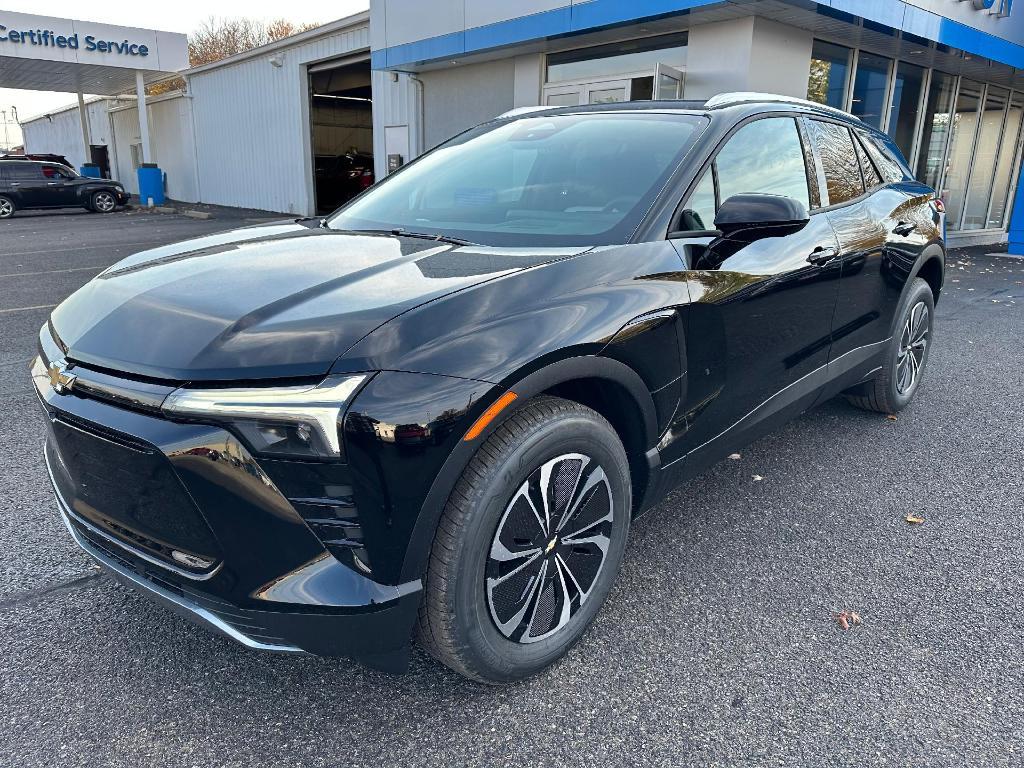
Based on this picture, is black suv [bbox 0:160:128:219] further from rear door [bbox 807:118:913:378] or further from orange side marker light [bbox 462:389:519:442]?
orange side marker light [bbox 462:389:519:442]

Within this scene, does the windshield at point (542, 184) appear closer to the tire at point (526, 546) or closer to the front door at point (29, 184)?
the tire at point (526, 546)

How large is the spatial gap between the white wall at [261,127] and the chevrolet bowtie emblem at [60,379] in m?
16.5

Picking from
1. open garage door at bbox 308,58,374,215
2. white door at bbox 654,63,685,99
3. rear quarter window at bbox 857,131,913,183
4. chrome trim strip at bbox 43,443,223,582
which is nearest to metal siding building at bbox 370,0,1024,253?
white door at bbox 654,63,685,99

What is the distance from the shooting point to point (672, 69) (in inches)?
384

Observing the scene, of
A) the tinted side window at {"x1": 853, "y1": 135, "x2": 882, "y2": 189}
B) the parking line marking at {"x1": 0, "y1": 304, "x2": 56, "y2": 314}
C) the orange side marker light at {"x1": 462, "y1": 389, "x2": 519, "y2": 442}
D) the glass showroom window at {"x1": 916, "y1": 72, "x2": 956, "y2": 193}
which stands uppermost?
the glass showroom window at {"x1": 916, "y1": 72, "x2": 956, "y2": 193}

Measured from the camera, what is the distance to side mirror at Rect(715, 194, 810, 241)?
2.45 m

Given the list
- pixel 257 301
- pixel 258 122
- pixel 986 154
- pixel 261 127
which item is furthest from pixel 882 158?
pixel 258 122

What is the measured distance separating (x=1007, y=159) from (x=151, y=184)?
80.7ft

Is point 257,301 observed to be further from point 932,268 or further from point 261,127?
point 261,127

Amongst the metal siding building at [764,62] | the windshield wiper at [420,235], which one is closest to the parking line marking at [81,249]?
the metal siding building at [764,62]

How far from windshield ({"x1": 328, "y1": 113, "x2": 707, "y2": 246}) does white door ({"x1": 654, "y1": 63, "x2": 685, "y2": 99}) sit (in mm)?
6975

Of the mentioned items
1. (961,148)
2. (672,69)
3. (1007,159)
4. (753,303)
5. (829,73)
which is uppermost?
(829,73)

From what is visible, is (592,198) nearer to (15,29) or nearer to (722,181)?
(722,181)

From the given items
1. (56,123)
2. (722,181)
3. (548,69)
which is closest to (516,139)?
(722,181)
